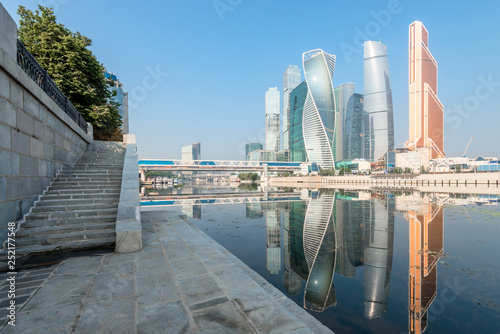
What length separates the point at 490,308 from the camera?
15.6ft

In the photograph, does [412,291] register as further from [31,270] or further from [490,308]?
[31,270]

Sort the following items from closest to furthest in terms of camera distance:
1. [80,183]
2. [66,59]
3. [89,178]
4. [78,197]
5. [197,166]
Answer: [78,197]
[80,183]
[89,178]
[66,59]
[197,166]

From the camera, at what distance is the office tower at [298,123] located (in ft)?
550

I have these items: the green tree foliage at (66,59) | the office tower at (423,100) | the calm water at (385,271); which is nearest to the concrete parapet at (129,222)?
the calm water at (385,271)

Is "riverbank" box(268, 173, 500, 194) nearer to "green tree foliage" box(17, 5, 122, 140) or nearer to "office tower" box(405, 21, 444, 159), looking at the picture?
"green tree foliage" box(17, 5, 122, 140)

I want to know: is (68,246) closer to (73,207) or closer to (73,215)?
(73,215)

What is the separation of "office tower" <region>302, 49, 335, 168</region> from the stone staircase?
127 metres

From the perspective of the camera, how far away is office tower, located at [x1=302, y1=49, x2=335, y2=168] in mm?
128625

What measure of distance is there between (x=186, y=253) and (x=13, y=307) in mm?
3345

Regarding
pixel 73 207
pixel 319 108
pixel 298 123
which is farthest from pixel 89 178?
pixel 298 123

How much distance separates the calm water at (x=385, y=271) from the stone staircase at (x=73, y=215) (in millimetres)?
4964

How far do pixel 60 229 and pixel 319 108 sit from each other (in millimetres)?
137288

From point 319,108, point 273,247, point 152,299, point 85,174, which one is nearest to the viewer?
point 152,299

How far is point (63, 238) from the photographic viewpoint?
21.7 feet
